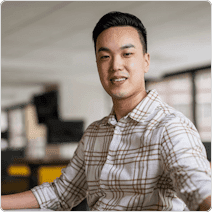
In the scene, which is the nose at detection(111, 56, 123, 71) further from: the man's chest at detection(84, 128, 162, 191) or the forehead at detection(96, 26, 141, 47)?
the man's chest at detection(84, 128, 162, 191)

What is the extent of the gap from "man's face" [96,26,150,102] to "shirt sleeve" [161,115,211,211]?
0.78 feet

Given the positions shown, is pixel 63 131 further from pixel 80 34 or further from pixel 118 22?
pixel 118 22

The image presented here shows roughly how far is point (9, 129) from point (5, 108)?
4.19 ft

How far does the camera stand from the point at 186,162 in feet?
2.51

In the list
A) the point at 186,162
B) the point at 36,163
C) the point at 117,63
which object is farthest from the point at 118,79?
the point at 36,163

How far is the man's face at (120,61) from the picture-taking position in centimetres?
102

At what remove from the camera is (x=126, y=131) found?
3.34 ft

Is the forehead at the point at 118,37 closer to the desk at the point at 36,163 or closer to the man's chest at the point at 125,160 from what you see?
the man's chest at the point at 125,160

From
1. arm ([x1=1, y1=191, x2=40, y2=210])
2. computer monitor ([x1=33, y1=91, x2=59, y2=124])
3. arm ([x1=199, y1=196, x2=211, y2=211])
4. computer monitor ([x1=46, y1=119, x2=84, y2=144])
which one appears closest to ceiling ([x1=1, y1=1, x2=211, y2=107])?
computer monitor ([x1=46, y1=119, x2=84, y2=144])

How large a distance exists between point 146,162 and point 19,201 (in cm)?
56

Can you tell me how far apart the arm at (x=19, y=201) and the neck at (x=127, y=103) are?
48 centimetres

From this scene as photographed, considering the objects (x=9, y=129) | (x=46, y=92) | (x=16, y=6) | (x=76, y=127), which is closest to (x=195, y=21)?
(x=16, y=6)

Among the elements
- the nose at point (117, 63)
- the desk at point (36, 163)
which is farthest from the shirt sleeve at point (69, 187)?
the desk at point (36, 163)

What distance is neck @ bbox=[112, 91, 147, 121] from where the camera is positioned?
1.08 m
